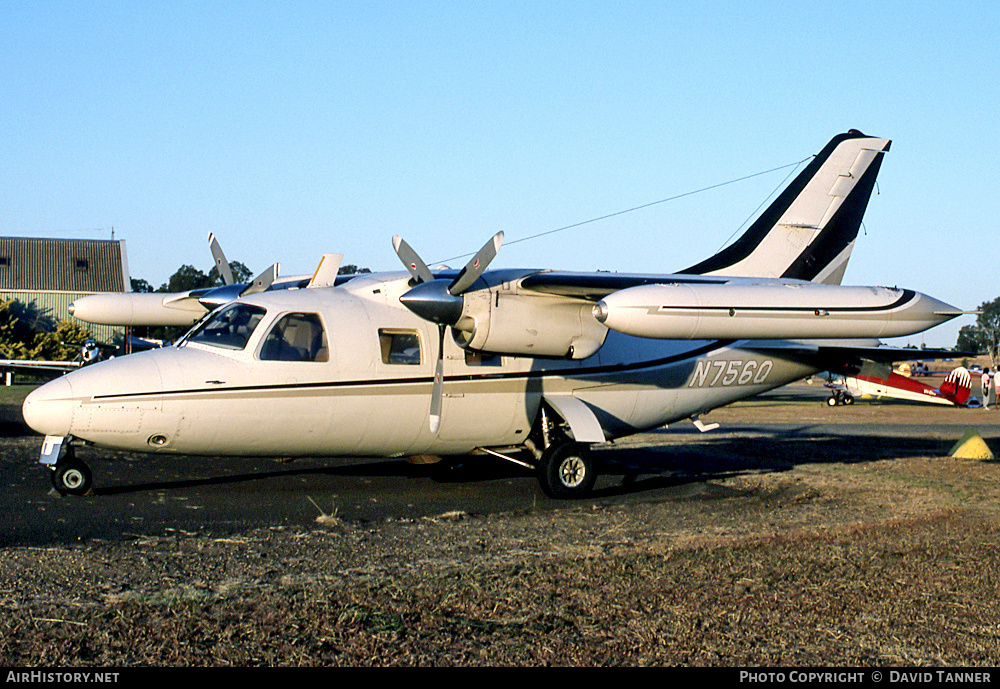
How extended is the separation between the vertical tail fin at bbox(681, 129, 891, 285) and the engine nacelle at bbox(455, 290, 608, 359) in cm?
416

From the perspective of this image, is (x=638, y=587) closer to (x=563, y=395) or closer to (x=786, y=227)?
(x=563, y=395)

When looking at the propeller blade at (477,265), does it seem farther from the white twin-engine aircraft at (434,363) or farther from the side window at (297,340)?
the side window at (297,340)

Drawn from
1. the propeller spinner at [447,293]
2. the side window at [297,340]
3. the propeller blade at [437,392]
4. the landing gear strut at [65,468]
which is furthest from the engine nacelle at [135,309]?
the propeller spinner at [447,293]

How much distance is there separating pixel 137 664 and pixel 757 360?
1183 cm

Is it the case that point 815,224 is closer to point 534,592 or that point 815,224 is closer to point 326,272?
point 326,272

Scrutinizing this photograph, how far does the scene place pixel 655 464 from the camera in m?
16.7

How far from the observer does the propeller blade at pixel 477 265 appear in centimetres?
1138

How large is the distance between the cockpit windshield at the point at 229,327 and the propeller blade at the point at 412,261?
194cm

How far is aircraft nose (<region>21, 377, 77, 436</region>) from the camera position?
10625 mm

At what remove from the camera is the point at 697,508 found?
37.9 feet

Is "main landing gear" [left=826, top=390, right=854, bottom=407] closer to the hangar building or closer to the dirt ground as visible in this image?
the dirt ground

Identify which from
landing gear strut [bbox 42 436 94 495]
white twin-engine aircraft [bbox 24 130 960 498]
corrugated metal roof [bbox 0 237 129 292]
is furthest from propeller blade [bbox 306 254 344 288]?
corrugated metal roof [bbox 0 237 129 292]

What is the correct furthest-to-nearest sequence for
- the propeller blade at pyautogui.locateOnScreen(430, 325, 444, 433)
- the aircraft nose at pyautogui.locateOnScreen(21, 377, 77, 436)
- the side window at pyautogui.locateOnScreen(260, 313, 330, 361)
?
1. the propeller blade at pyautogui.locateOnScreen(430, 325, 444, 433)
2. the side window at pyautogui.locateOnScreen(260, 313, 330, 361)
3. the aircraft nose at pyautogui.locateOnScreen(21, 377, 77, 436)

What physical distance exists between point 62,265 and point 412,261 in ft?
175
